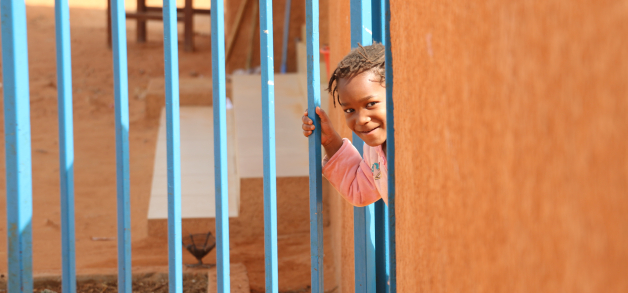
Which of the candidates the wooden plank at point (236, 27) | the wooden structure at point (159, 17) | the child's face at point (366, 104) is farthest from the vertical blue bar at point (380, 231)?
the wooden structure at point (159, 17)

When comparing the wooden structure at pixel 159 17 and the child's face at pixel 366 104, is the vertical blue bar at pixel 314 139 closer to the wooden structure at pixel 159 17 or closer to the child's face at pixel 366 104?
the child's face at pixel 366 104

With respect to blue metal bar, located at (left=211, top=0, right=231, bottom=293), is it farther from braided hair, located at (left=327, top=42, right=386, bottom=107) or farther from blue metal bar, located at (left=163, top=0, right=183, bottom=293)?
braided hair, located at (left=327, top=42, right=386, bottom=107)

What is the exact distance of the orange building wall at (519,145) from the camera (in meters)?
0.50

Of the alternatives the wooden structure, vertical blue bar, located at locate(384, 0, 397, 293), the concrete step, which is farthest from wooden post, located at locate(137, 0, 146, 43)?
vertical blue bar, located at locate(384, 0, 397, 293)

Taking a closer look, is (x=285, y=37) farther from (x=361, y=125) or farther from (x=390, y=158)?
(x=390, y=158)

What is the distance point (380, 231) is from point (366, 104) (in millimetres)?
382

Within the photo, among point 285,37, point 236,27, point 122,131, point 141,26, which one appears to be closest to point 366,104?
point 122,131

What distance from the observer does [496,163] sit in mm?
722

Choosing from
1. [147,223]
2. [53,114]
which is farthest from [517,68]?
[53,114]

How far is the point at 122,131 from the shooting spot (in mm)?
1564

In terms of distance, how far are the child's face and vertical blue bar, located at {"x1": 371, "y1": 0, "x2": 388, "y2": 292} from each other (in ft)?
0.59

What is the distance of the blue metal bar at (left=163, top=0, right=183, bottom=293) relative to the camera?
1.52 m

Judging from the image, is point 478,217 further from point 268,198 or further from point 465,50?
point 268,198

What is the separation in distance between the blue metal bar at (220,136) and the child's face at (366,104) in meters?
0.34
